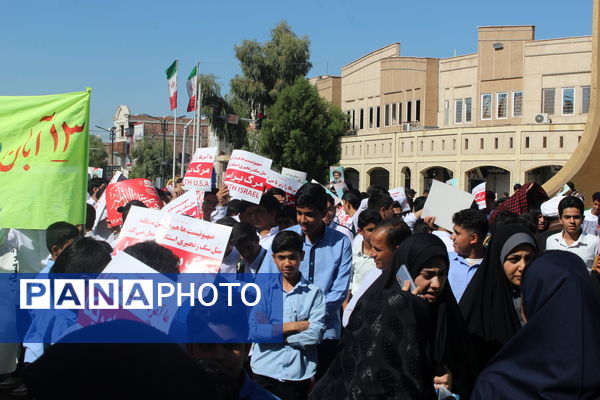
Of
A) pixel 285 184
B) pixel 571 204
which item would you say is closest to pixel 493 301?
pixel 571 204

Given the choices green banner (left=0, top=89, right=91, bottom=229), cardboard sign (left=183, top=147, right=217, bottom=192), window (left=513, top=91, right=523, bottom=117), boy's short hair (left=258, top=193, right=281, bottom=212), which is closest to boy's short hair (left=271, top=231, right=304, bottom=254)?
green banner (left=0, top=89, right=91, bottom=229)

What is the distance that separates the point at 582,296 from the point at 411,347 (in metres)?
0.68

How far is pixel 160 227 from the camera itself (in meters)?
5.73

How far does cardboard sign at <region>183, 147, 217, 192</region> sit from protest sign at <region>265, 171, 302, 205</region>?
2.52ft

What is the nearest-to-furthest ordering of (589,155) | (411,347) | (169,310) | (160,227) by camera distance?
(411,347), (169,310), (160,227), (589,155)

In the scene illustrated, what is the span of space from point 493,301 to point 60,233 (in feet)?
10.6

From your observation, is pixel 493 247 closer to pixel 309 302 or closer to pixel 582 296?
pixel 309 302

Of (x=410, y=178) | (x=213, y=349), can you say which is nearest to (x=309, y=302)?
(x=213, y=349)

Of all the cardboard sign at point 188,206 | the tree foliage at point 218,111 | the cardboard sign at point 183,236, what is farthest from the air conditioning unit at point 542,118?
the cardboard sign at point 183,236

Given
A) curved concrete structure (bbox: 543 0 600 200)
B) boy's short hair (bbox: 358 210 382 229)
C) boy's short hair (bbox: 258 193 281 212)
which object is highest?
curved concrete structure (bbox: 543 0 600 200)

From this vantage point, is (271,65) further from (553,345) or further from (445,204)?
(553,345)

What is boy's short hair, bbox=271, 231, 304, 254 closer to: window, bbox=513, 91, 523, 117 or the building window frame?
window, bbox=513, 91, 523, 117

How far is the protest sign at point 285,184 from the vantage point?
9.80m

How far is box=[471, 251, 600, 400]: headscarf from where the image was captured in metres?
2.73
